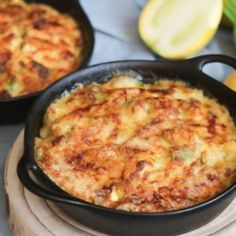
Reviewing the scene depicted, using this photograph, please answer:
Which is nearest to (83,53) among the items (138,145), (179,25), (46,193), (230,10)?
(179,25)

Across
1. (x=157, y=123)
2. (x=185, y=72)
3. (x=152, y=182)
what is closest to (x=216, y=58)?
(x=185, y=72)

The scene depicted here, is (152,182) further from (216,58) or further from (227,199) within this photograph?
(216,58)

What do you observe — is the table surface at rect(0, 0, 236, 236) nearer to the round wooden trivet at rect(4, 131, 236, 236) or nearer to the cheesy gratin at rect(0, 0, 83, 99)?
the cheesy gratin at rect(0, 0, 83, 99)

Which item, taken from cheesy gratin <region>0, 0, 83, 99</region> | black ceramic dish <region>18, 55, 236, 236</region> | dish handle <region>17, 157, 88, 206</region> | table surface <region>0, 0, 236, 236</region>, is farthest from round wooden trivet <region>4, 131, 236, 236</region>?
table surface <region>0, 0, 236, 236</region>

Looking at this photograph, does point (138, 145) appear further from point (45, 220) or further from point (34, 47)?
point (34, 47)

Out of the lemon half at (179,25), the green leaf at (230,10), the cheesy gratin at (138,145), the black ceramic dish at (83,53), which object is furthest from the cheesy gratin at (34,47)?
the green leaf at (230,10)

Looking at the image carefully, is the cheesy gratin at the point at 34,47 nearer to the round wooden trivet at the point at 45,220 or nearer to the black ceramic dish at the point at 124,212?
the black ceramic dish at the point at 124,212
